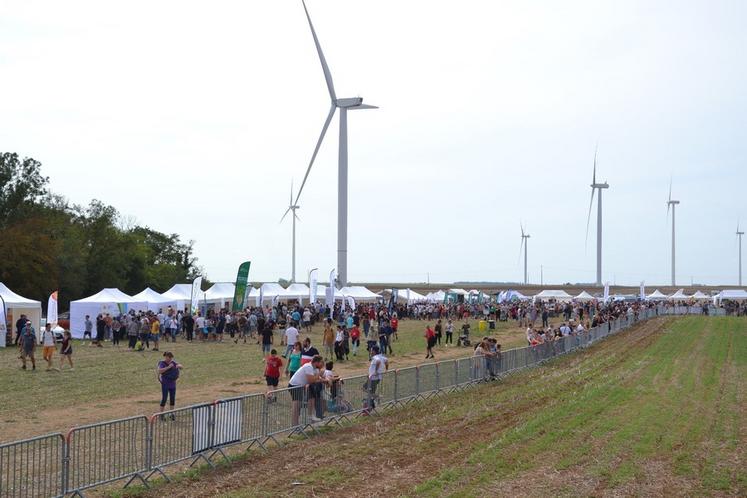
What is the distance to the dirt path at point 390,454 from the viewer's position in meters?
11.5

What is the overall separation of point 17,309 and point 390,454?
31454mm

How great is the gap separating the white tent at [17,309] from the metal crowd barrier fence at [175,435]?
994 inches

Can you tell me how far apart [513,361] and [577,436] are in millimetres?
12732

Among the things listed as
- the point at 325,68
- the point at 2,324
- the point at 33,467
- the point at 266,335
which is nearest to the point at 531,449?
the point at 33,467

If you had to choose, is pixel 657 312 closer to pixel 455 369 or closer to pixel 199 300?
pixel 199 300

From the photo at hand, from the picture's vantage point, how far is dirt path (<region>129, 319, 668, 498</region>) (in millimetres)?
11547

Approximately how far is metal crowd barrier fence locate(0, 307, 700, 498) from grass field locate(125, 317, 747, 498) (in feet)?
1.47

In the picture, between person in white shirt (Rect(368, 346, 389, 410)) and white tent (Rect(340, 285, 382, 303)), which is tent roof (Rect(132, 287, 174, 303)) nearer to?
white tent (Rect(340, 285, 382, 303))

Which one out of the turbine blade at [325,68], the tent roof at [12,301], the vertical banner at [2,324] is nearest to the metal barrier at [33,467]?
the vertical banner at [2,324]

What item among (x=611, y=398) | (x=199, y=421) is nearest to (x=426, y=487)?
(x=199, y=421)

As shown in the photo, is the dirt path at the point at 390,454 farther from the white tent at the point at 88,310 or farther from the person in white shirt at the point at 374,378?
the white tent at the point at 88,310

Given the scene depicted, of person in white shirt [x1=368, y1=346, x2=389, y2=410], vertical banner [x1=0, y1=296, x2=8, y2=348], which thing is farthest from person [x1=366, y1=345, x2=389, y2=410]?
vertical banner [x1=0, y1=296, x2=8, y2=348]

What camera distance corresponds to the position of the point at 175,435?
40.7 ft

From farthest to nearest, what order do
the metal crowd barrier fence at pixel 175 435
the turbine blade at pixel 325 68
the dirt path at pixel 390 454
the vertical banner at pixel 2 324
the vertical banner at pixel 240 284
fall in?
the turbine blade at pixel 325 68, the vertical banner at pixel 240 284, the vertical banner at pixel 2 324, the dirt path at pixel 390 454, the metal crowd barrier fence at pixel 175 435
